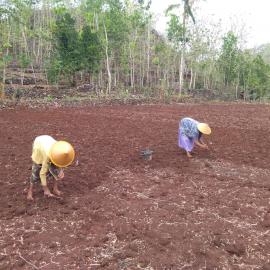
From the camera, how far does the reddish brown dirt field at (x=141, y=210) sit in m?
4.06

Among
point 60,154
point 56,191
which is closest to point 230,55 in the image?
point 56,191

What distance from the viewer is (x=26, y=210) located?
516cm

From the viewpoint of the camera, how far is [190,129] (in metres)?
7.70

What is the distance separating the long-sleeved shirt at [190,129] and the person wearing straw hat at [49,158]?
10.8 feet

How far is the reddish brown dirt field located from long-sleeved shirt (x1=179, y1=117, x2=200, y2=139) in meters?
0.58

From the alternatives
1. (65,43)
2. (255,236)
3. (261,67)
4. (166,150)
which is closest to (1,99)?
(65,43)

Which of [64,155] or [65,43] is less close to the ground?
[65,43]

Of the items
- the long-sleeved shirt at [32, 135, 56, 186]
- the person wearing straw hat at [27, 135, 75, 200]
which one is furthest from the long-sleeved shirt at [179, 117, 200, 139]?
the long-sleeved shirt at [32, 135, 56, 186]

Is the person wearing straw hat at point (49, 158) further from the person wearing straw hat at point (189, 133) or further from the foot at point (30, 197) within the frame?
the person wearing straw hat at point (189, 133)

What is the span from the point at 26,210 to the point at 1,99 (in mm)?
14514

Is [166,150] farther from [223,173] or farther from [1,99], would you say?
[1,99]

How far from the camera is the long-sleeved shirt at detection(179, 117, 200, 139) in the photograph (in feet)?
25.0

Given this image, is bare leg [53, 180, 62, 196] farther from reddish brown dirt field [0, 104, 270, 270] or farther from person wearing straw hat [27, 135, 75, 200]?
reddish brown dirt field [0, 104, 270, 270]

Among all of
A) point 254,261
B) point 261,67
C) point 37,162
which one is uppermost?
point 261,67
